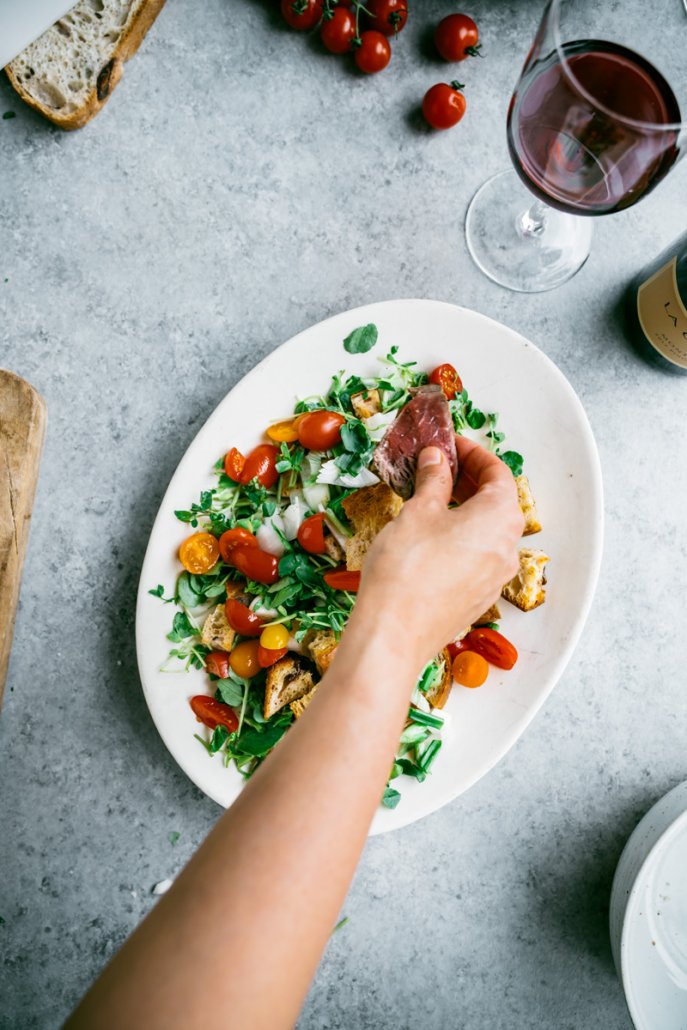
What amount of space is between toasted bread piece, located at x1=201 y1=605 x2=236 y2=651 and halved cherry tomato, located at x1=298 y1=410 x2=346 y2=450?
35 centimetres

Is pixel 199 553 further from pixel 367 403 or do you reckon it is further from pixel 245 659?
pixel 367 403

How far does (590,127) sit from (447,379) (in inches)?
19.0

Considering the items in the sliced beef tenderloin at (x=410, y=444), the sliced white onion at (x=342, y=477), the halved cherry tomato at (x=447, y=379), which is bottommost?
the sliced white onion at (x=342, y=477)

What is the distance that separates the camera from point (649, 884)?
140cm

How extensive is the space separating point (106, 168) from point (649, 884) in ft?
5.71

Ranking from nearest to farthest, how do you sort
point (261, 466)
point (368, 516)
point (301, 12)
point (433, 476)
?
point (433, 476) → point (368, 516) → point (261, 466) → point (301, 12)

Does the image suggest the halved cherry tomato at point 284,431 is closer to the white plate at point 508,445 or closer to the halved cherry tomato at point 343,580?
the white plate at point 508,445

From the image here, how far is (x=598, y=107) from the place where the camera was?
103 cm

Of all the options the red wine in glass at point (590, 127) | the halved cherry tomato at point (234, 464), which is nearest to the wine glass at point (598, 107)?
the red wine in glass at point (590, 127)

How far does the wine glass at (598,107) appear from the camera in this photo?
106 centimetres

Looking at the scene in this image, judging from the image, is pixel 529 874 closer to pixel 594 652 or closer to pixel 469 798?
pixel 469 798

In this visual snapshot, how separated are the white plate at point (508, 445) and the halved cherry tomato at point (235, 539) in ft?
0.29

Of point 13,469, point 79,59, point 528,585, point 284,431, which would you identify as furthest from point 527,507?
point 79,59

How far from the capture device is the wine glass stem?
159 cm
